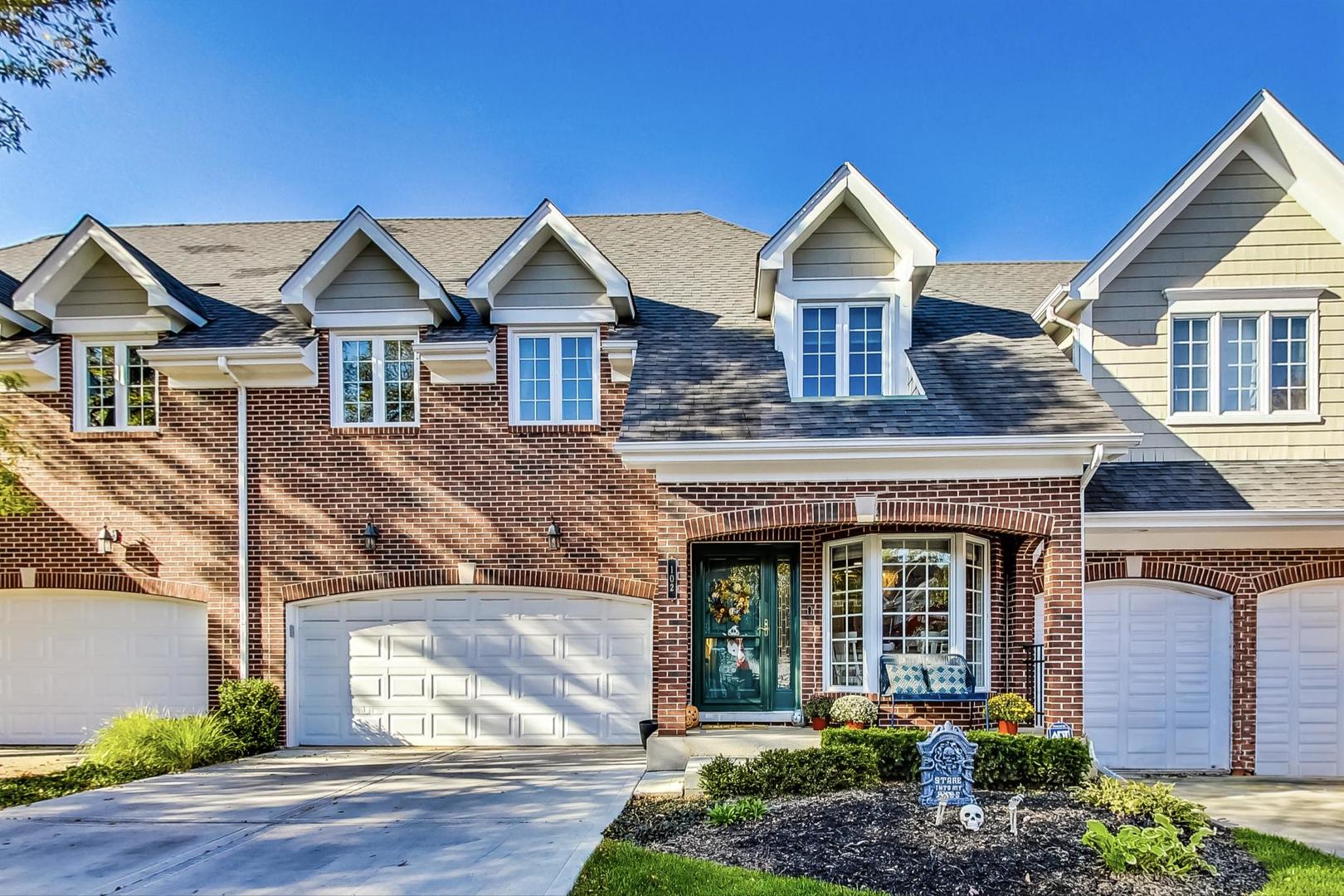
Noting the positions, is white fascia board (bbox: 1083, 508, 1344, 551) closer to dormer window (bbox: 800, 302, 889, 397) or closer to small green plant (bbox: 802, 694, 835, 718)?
dormer window (bbox: 800, 302, 889, 397)

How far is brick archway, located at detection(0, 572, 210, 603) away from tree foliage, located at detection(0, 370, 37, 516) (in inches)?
37.9

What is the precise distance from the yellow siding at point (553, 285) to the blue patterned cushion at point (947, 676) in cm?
636

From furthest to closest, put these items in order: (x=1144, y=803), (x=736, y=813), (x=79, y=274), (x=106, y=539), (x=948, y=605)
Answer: (x=79, y=274), (x=106, y=539), (x=948, y=605), (x=736, y=813), (x=1144, y=803)

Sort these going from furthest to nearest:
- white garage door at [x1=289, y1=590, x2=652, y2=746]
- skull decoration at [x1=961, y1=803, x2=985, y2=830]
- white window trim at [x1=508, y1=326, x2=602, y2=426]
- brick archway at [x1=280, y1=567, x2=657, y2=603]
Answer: white garage door at [x1=289, y1=590, x2=652, y2=746]
white window trim at [x1=508, y1=326, x2=602, y2=426]
brick archway at [x1=280, y1=567, x2=657, y2=603]
skull decoration at [x1=961, y1=803, x2=985, y2=830]

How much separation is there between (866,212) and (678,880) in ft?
27.4

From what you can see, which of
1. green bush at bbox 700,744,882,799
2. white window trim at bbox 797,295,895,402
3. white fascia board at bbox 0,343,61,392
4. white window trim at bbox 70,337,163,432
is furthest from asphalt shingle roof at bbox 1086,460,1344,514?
white fascia board at bbox 0,343,61,392

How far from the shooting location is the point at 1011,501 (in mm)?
9453

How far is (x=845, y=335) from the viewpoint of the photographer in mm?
11336

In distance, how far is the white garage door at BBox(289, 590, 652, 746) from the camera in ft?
38.8

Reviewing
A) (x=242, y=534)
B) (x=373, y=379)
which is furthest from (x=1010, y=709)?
(x=242, y=534)

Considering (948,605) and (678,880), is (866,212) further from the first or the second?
(678,880)

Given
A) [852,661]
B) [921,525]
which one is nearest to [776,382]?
[921,525]

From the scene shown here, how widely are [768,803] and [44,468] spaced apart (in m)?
10.9

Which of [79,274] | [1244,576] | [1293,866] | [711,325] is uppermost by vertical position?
[79,274]
